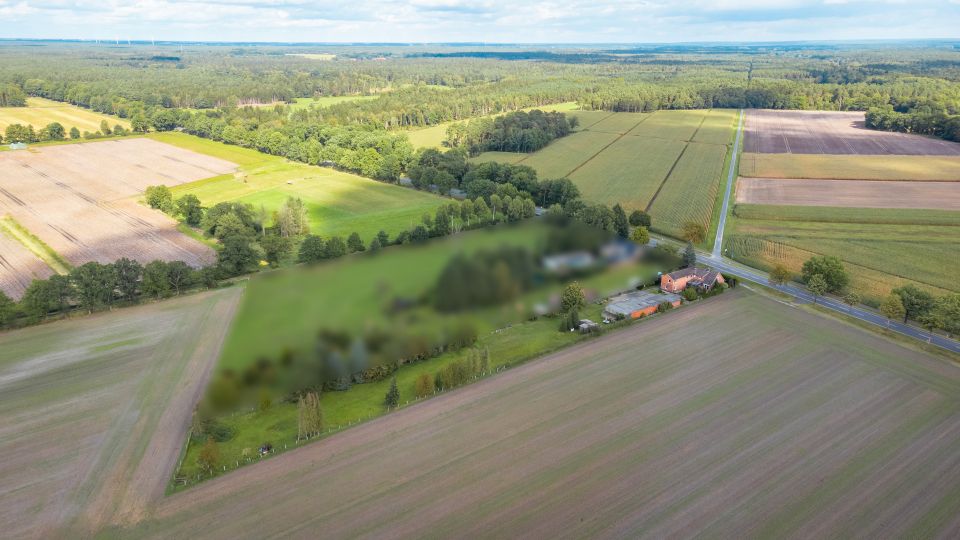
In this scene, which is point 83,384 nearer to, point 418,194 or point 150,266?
point 150,266

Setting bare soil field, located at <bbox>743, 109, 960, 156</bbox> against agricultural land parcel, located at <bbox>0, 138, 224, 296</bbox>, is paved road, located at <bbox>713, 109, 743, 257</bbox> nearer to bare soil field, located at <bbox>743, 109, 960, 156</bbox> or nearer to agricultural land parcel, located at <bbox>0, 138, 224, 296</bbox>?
bare soil field, located at <bbox>743, 109, 960, 156</bbox>

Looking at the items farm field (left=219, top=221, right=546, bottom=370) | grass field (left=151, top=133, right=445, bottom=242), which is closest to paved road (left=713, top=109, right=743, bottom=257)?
farm field (left=219, top=221, right=546, bottom=370)

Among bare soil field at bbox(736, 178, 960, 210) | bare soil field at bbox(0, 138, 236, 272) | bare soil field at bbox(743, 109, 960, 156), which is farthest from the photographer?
bare soil field at bbox(743, 109, 960, 156)

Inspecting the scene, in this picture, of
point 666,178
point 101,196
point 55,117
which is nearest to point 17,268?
point 101,196

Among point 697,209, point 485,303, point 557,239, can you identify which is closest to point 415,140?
point 697,209

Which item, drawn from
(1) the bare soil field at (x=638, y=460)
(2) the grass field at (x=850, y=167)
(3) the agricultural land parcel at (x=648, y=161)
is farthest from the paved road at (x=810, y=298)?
(2) the grass field at (x=850, y=167)

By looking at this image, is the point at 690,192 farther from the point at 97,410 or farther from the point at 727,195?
the point at 97,410

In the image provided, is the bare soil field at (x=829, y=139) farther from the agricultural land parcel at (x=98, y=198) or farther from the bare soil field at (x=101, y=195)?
the bare soil field at (x=101, y=195)

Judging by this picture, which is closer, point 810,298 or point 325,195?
point 810,298
